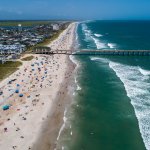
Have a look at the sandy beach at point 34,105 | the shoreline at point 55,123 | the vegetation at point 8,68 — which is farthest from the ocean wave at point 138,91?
the vegetation at point 8,68

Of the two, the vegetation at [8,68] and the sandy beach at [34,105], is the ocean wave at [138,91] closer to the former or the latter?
the sandy beach at [34,105]

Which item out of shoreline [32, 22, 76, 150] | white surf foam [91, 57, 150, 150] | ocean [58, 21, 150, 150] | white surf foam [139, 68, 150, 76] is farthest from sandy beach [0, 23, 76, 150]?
white surf foam [139, 68, 150, 76]

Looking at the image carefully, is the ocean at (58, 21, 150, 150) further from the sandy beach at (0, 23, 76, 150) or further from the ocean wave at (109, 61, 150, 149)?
the sandy beach at (0, 23, 76, 150)

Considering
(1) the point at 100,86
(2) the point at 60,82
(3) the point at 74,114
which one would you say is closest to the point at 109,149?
(3) the point at 74,114

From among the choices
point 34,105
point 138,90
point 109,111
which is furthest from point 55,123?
point 138,90

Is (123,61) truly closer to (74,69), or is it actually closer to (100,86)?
(74,69)

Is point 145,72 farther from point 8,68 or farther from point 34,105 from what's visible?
point 8,68
